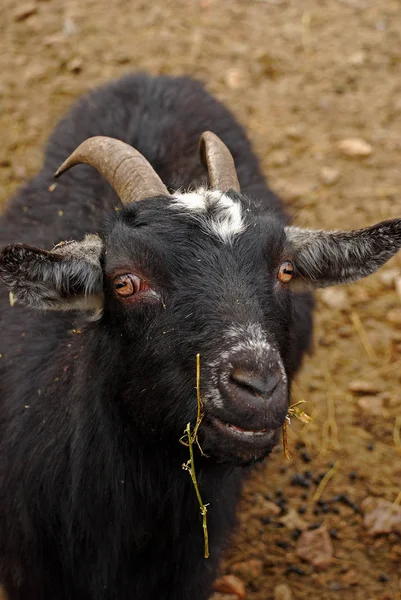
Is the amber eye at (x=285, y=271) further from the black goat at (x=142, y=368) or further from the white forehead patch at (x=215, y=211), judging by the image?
the white forehead patch at (x=215, y=211)

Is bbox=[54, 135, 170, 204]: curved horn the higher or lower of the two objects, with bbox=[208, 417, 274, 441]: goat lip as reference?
higher

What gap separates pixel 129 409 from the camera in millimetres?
3568

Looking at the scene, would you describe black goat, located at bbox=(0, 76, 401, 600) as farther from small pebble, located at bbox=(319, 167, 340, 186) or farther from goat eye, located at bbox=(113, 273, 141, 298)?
small pebble, located at bbox=(319, 167, 340, 186)

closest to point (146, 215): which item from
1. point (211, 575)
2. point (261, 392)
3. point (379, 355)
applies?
point (261, 392)

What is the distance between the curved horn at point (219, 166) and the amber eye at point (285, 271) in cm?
52

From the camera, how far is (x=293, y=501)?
18.2 feet

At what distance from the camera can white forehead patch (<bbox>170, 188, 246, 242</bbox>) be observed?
344cm

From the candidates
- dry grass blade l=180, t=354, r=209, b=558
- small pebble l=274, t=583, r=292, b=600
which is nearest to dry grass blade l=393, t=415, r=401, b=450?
small pebble l=274, t=583, r=292, b=600

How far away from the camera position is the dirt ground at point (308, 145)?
17.4 feet

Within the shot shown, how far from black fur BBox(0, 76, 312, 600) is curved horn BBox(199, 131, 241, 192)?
0.19m

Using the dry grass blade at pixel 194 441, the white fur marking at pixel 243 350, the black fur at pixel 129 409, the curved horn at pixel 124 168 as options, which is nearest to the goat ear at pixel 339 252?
the black fur at pixel 129 409

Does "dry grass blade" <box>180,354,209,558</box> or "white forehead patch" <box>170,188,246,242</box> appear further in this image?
"white forehead patch" <box>170,188,246,242</box>

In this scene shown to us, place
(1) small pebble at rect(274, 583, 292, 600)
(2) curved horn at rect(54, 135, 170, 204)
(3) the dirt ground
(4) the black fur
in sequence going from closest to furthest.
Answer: (4) the black fur, (2) curved horn at rect(54, 135, 170, 204), (1) small pebble at rect(274, 583, 292, 600), (3) the dirt ground

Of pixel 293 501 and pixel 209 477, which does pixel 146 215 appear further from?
pixel 293 501
